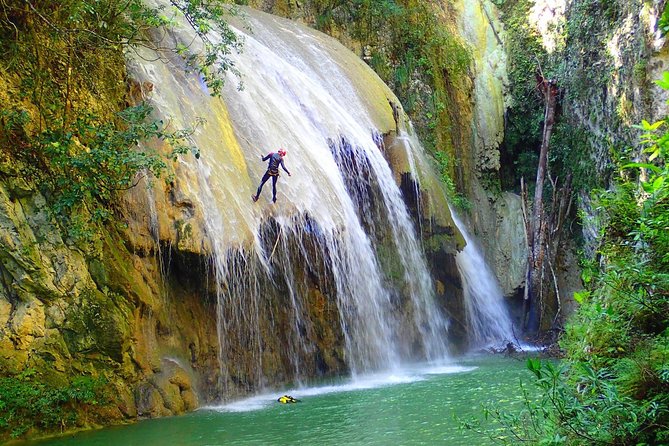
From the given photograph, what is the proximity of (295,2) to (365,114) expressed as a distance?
6313mm

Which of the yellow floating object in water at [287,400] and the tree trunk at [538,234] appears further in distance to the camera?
the tree trunk at [538,234]

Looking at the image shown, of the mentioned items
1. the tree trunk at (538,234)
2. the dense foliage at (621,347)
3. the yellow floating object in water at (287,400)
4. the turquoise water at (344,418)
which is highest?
the tree trunk at (538,234)

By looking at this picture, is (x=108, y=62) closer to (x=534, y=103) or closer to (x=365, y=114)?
(x=365, y=114)

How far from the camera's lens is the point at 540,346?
57.3ft

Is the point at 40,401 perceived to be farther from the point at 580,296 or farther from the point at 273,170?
the point at 580,296

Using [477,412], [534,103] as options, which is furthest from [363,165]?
[534,103]

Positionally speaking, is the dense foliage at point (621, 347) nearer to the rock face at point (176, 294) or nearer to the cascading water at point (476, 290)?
the rock face at point (176, 294)

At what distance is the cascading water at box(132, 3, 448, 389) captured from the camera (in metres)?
11.0

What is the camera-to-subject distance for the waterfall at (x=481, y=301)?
18.1m

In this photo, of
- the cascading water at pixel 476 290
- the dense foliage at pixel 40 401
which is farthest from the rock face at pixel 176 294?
the cascading water at pixel 476 290

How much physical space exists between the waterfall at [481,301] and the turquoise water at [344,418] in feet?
20.6

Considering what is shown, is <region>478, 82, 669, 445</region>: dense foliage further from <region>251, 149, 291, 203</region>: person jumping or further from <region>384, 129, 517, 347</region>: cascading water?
<region>384, 129, 517, 347</region>: cascading water

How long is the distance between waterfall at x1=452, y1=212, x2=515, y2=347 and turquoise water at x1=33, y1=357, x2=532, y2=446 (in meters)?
6.27

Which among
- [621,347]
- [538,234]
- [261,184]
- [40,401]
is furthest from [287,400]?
[538,234]
